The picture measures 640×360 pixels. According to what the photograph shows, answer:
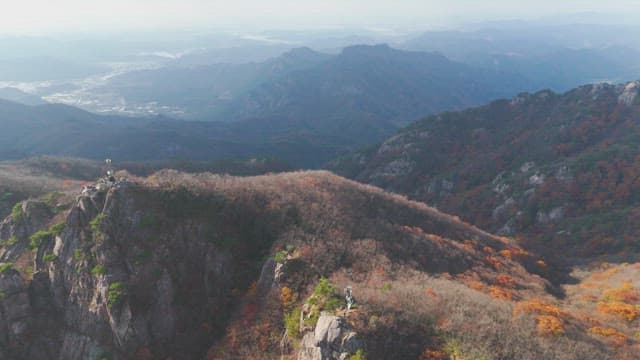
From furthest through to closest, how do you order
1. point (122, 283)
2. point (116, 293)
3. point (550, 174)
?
point (550, 174) < point (122, 283) < point (116, 293)

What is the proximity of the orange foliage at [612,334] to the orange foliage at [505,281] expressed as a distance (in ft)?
48.9

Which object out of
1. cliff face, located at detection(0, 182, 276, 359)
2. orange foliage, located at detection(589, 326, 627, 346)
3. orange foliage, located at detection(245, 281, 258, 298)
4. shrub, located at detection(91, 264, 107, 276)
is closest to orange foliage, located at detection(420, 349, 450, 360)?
orange foliage, located at detection(589, 326, 627, 346)

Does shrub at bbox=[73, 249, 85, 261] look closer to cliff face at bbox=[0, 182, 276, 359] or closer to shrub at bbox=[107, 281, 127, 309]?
cliff face at bbox=[0, 182, 276, 359]

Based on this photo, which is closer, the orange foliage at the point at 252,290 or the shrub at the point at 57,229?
the orange foliage at the point at 252,290

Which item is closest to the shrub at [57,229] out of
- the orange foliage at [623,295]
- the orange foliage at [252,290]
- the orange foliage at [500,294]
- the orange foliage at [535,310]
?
the orange foliage at [252,290]

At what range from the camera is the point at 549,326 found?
3478cm

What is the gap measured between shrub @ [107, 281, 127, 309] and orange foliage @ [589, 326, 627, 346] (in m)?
40.7

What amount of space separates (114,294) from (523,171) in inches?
5362

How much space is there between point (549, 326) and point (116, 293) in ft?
121

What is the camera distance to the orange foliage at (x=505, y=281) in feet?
178

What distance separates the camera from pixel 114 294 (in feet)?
141

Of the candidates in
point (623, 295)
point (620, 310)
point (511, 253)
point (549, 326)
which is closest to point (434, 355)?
point (549, 326)

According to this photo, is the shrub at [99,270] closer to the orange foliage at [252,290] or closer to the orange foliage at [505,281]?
the orange foliage at [252,290]

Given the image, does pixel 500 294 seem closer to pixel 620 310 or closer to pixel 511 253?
pixel 620 310
